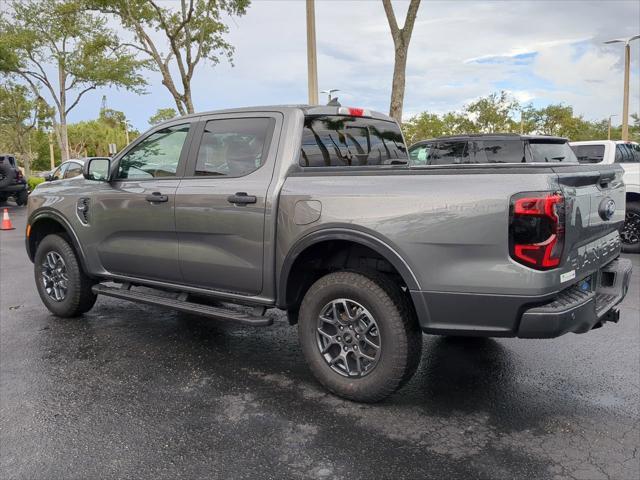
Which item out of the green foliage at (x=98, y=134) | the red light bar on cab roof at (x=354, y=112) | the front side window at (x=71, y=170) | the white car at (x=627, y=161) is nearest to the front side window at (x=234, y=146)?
the red light bar on cab roof at (x=354, y=112)

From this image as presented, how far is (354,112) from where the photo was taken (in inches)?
171

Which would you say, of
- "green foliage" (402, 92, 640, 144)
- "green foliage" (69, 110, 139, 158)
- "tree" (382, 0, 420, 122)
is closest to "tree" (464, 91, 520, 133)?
"green foliage" (402, 92, 640, 144)

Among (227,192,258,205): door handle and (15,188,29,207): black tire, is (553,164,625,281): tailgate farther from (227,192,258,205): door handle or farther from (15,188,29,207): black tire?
(15,188,29,207): black tire

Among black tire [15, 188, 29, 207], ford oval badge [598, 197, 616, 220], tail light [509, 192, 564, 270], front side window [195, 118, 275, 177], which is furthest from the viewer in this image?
black tire [15, 188, 29, 207]

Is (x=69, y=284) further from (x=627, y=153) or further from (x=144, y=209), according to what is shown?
(x=627, y=153)

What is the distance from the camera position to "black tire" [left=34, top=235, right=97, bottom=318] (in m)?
5.20

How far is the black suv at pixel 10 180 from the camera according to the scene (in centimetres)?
1844

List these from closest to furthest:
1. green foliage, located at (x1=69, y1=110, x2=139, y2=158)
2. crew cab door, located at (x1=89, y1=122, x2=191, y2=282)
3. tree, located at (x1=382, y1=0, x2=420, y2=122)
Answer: crew cab door, located at (x1=89, y1=122, x2=191, y2=282) → tree, located at (x1=382, y1=0, x2=420, y2=122) → green foliage, located at (x1=69, y1=110, x2=139, y2=158)

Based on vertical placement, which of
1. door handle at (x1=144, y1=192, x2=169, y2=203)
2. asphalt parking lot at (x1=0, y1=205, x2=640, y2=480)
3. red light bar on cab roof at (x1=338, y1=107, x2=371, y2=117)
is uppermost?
red light bar on cab roof at (x1=338, y1=107, x2=371, y2=117)

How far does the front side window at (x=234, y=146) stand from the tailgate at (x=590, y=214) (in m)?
1.97

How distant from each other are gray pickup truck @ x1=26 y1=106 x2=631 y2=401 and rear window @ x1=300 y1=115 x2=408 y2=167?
0.04 ft

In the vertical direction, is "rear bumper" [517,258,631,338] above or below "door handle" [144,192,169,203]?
below

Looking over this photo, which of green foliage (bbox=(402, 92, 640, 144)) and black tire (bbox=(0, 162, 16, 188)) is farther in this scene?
green foliage (bbox=(402, 92, 640, 144))

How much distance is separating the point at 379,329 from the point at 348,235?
595 mm
